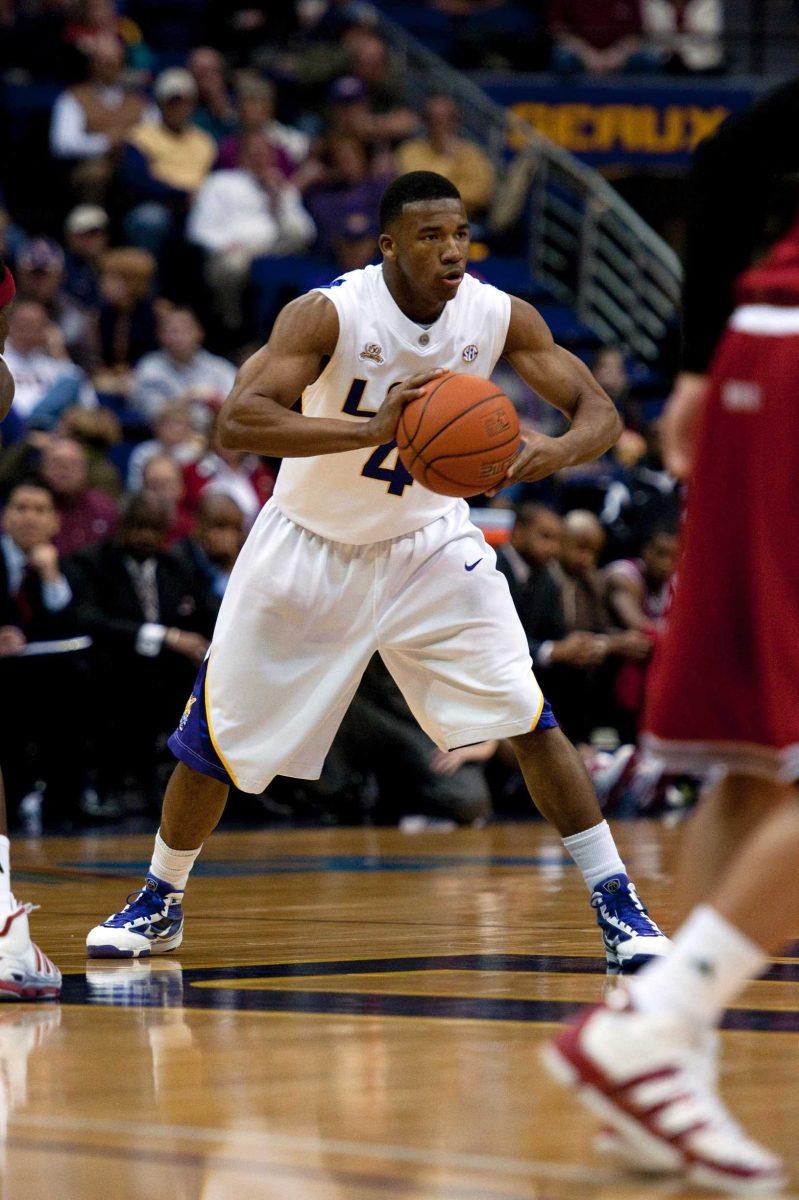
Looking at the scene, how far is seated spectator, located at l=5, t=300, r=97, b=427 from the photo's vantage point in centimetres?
1197

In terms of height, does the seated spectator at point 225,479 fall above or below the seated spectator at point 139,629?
above

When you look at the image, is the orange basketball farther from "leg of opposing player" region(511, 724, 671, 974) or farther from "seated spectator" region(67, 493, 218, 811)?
"seated spectator" region(67, 493, 218, 811)

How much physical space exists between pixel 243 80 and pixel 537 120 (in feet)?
11.2

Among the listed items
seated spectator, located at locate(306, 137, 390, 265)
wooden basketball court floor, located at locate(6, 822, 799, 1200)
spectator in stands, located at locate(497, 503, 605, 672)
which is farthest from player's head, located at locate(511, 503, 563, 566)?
wooden basketball court floor, located at locate(6, 822, 799, 1200)

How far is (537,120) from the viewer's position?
17.8 m

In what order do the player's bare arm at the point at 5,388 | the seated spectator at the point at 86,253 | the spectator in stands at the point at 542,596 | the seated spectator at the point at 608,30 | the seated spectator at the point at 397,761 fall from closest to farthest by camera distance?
the player's bare arm at the point at 5,388 → the seated spectator at the point at 397,761 → the spectator in stands at the point at 542,596 → the seated spectator at the point at 86,253 → the seated spectator at the point at 608,30

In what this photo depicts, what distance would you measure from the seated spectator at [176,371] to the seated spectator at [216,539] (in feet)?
5.89

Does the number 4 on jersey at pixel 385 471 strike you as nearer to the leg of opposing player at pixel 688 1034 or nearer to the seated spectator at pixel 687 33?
the leg of opposing player at pixel 688 1034

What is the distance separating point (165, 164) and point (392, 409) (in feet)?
34.9

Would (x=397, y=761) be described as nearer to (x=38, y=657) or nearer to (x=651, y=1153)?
(x=38, y=657)

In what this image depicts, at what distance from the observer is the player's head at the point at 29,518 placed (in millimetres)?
10445

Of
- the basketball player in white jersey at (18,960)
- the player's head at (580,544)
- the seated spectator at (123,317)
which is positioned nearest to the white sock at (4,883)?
the basketball player in white jersey at (18,960)

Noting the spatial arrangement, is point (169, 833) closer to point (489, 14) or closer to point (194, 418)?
point (194, 418)

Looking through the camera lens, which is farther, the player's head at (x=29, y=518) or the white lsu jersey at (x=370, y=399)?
the player's head at (x=29, y=518)
